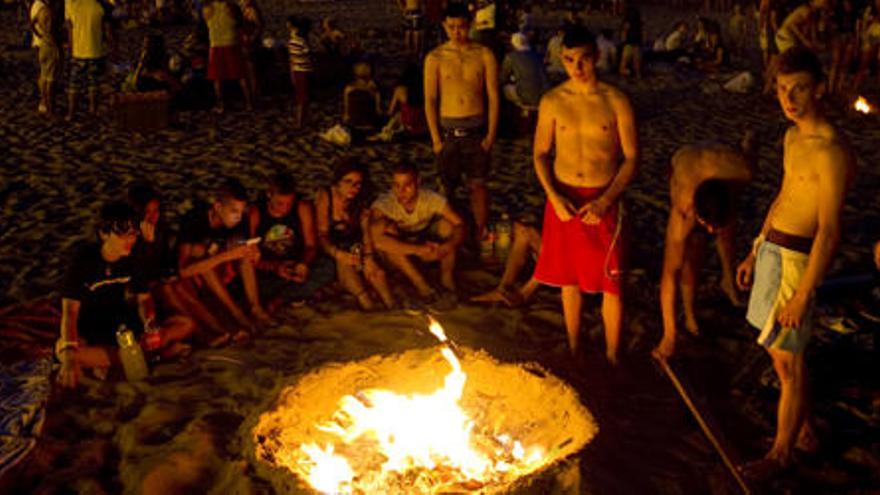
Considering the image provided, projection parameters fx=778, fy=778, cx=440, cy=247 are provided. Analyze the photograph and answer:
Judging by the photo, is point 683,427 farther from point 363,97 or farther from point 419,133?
point 363,97

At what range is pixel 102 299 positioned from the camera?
4.58 metres

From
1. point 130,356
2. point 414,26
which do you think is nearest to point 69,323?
point 130,356

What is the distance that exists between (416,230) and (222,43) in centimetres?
666

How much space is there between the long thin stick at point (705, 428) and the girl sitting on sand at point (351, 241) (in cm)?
209

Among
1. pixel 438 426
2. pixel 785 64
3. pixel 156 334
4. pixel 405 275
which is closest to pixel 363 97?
pixel 405 275

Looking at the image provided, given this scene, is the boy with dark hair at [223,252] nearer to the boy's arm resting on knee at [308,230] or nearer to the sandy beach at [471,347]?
the sandy beach at [471,347]

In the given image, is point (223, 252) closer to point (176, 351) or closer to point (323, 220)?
point (176, 351)

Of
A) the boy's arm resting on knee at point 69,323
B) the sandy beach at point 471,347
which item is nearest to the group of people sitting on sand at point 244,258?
the boy's arm resting on knee at point 69,323

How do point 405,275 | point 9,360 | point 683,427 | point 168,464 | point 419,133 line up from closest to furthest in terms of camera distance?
point 168,464 < point 683,427 < point 9,360 < point 405,275 < point 419,133

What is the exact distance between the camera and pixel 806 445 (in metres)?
3.96

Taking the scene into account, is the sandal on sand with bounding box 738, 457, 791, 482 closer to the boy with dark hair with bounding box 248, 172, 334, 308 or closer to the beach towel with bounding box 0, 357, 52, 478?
the boy with dark hair with bounding box 248, 172, 334, 308

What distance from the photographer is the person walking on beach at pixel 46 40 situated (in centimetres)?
1068

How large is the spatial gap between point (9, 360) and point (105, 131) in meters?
6.54

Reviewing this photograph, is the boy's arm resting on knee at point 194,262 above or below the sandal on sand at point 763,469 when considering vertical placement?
above
